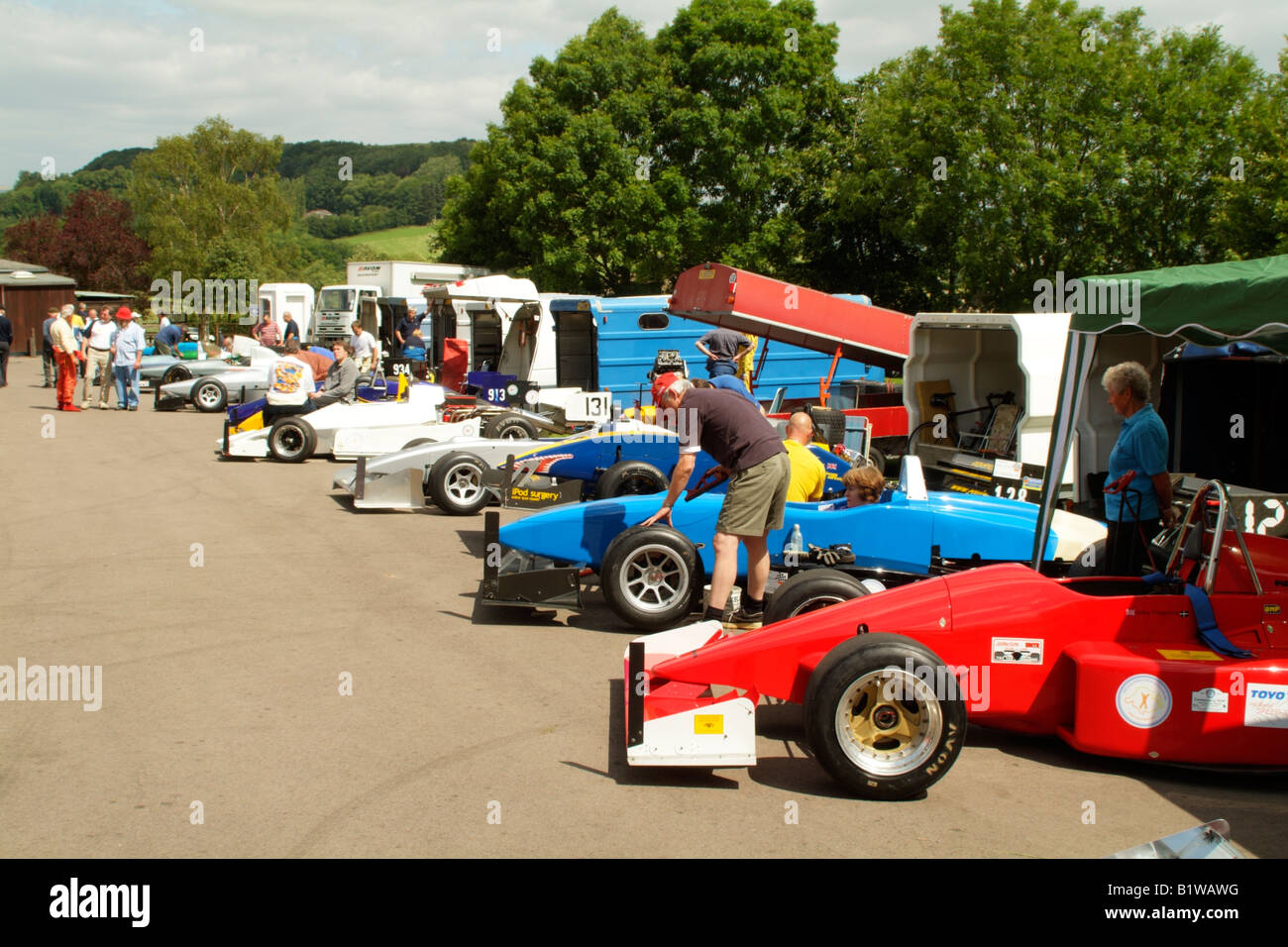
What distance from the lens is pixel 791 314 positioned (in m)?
12.8

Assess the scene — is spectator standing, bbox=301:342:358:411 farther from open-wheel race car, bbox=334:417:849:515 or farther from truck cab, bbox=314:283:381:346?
truck cab, bbox=314:283:381:346

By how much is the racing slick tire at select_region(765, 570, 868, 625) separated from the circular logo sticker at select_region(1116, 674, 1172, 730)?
5.61ft

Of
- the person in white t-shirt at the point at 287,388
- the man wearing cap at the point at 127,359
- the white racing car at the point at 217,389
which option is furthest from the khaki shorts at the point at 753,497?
the man wearing cap at the point at 127,359

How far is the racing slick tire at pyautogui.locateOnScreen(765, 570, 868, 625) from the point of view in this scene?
6270 millimetres

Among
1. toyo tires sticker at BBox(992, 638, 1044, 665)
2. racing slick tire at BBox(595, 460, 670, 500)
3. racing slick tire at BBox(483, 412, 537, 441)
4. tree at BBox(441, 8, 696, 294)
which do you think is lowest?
toyo tires sticker at BBox(992, 638, 1044, 665)

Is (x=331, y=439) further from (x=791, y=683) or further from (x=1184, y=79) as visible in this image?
(x=1184, y=79)

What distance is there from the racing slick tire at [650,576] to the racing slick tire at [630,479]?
3299 millimetres

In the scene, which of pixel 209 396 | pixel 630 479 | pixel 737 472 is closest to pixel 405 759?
pixel 737 472

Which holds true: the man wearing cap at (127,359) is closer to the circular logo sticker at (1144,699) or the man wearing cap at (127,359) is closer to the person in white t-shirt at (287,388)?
the person in white t-shirt at (287,388)

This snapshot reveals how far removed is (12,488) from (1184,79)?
75.0ft

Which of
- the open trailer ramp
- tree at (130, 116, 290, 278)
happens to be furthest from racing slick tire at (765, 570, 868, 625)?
tree at (130, 116, 290, 278)

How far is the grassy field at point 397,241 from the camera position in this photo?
85238 millimetres

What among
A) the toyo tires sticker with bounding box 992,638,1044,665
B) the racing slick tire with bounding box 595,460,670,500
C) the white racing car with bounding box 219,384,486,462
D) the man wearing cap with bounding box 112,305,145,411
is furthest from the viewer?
the man wearing cap with bounding box 112,305,145,411

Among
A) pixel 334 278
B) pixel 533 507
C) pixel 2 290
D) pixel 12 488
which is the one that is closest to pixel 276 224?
pixel 334 278
